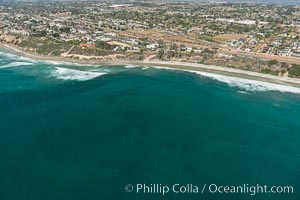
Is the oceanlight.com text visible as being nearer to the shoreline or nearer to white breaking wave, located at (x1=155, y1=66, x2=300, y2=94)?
white breaking wave, located at (x1=155, y1=66, x2=300, y2=94)

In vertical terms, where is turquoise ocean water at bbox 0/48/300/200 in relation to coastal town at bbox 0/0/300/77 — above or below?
below

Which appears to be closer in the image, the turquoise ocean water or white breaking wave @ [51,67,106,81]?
the turquoise ocean water

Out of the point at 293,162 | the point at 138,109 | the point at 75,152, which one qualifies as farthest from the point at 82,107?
the point at 293,162

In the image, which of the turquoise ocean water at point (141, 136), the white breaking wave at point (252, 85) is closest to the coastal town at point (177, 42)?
the white breaking wave at point (252, 85)

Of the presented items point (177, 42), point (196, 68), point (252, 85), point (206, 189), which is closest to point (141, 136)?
point (206, 189)

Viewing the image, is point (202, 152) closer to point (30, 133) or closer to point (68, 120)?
point (68, 120)

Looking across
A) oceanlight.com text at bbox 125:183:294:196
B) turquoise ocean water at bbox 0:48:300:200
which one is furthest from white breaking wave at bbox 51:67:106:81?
oceanlight.com text at bbox 125:183:294:196

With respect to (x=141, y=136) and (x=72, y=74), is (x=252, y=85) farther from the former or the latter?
(x=72, y=74)
